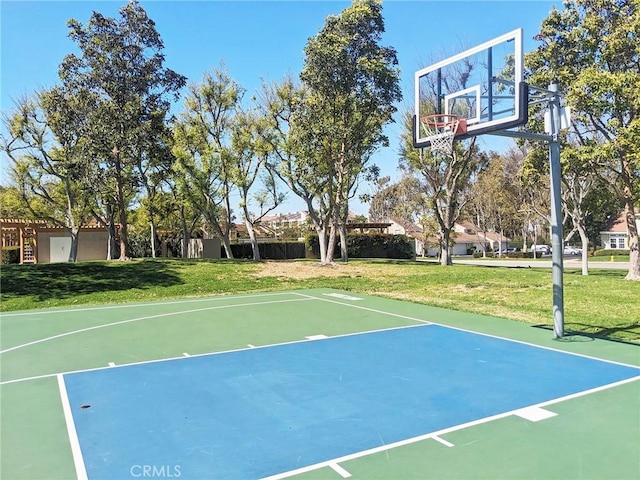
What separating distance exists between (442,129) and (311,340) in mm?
5089

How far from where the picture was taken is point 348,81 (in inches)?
849

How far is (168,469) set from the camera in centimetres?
402

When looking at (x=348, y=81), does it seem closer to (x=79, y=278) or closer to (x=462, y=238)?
(x=79, y=278)

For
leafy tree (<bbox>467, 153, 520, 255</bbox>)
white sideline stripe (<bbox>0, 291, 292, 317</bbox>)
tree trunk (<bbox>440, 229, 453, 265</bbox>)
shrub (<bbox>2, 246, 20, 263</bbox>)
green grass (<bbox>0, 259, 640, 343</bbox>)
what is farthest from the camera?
Result: leafy tree (<bbox>467, 153, 520, 255</bbox>)

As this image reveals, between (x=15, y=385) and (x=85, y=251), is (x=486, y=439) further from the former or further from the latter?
(x=85, y=251)

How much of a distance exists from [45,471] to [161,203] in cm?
2763

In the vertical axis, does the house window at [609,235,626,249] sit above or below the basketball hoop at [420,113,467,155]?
below

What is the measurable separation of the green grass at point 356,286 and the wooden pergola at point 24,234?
11.6 metres

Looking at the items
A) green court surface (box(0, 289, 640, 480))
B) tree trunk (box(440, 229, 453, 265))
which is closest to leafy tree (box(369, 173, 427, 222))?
tree trunk (box(440, 229, 453, 265))

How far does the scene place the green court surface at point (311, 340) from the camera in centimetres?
400

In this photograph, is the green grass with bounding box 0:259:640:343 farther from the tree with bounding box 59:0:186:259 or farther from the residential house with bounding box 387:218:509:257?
the residential house with bounding box 387:218:509:257

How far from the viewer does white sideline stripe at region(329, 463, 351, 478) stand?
3871 mm

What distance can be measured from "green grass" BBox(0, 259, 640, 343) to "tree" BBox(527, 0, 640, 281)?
164 inches

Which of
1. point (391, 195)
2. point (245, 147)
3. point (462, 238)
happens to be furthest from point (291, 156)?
point (462, 238)
